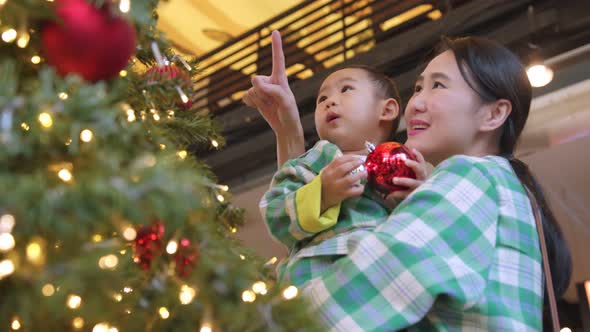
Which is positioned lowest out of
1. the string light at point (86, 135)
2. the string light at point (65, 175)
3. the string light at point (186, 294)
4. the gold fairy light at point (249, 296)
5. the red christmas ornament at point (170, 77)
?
the gold fairy light at point (249, 296)

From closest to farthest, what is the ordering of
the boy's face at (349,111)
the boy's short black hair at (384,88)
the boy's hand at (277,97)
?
the boy's hand at (277,97) → the boy's face at (349,111) → the boy's short black hair at (384,88)

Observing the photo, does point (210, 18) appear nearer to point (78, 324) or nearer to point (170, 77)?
point (170, 77)

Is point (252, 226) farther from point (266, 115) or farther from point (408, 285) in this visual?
point (408, 285)

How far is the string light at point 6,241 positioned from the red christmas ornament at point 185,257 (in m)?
0.18

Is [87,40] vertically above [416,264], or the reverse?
[87,40]

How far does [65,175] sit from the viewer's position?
60 centimetres

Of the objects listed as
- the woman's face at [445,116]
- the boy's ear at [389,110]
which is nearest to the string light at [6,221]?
the woman's face at [445,116]

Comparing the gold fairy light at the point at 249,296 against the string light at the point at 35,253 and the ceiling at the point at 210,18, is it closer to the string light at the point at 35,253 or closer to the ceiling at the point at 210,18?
the string light at the point at 35,253

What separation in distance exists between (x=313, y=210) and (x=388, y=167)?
0.15 metres

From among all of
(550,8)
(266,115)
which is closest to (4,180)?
(266,115)

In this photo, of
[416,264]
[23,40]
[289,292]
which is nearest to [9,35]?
[23,40]

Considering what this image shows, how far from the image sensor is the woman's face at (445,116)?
4.09ft

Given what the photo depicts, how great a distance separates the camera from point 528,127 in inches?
138

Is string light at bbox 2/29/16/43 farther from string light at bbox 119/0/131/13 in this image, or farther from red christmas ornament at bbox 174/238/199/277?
red christmas ornament at bbox 174/238/199/277
